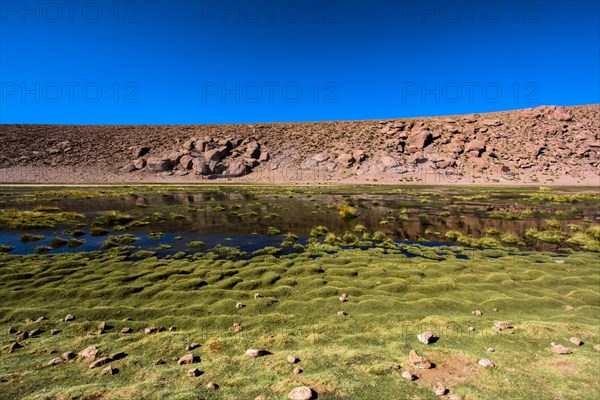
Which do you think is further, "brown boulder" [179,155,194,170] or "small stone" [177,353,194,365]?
"brown boulder" [179,155,194,170]

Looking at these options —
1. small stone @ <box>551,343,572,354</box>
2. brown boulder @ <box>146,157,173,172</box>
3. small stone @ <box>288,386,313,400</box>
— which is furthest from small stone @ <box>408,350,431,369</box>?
brown boulder @ <box>146,157,173,172</box>

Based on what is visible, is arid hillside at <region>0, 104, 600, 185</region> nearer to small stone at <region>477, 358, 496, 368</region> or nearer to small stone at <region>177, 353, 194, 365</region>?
small stone at <region>477, 358, 496, 368</region>

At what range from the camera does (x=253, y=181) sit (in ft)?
290

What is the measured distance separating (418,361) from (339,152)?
91986 millimetres

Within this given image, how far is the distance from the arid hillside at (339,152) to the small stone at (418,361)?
3080 inches

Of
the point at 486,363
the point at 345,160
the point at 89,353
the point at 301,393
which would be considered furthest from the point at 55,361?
the point at 345,160

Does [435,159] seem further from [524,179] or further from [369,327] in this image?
[369,327]

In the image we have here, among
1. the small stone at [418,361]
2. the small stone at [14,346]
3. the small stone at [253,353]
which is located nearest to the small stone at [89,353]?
the small stone at [14,346]

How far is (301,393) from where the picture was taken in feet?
16.9

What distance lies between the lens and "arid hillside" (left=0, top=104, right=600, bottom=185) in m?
84.2

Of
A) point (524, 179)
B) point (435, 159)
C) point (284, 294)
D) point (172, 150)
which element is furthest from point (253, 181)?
point (284, 294)

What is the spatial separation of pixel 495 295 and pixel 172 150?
104603 mm

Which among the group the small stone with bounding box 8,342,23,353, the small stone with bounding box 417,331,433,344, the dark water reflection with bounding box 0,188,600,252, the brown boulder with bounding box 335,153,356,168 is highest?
the brown boulder with bounding box 335,153,356,168

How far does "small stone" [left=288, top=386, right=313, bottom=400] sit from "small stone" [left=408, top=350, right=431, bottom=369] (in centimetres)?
227
